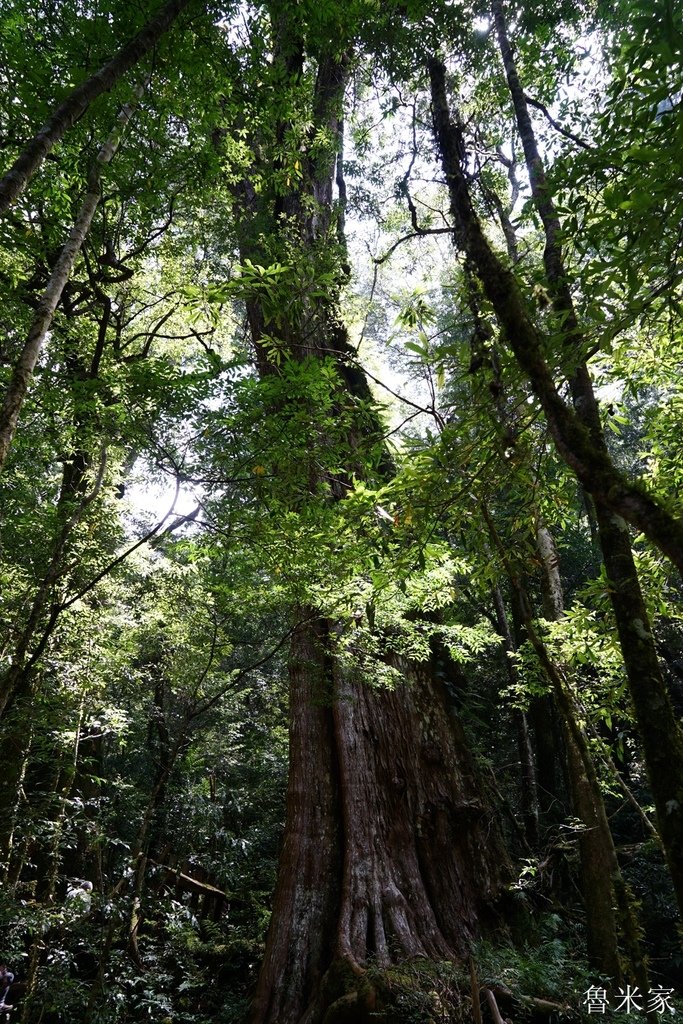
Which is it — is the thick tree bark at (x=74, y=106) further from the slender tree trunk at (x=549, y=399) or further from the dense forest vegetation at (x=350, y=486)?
the slender tree trunk at (x=549, y=399)

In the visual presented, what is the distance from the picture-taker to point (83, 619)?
6801 millimetres

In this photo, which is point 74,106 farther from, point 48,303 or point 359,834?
point 359,834

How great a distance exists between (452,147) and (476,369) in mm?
1363

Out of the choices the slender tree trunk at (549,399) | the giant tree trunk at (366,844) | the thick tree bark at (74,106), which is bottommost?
the giant tree trunk at (366,844)

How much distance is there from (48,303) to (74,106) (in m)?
0.97

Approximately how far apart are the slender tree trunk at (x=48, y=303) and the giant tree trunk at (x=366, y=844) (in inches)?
127

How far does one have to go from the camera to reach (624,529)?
8.81 feet

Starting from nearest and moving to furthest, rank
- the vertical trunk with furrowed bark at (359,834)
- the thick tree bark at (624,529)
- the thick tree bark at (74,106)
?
the thick tree bark at (624,529)
the thick tree bark at (74,106)
the vertical trunk with furrowed bark at (359,834)

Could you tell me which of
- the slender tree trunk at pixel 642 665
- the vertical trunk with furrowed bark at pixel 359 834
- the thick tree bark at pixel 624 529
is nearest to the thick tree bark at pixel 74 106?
the vertical trunk with furrowed bark at pixel 359 834

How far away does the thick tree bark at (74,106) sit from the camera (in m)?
2.59

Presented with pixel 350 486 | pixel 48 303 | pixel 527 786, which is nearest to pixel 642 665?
pixel 350 486

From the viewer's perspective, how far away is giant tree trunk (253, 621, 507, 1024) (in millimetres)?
4887

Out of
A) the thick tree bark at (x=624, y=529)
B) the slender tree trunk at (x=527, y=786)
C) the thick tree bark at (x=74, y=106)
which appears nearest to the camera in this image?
the thick tree bark at (x=624, y=529)

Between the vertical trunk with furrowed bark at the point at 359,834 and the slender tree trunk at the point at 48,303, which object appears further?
the vertical trunk with furrowed bark at the point at 359,834
